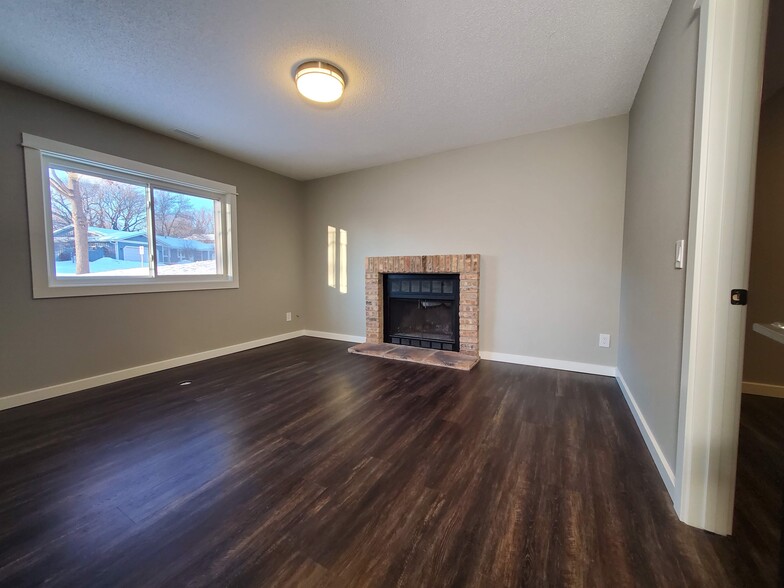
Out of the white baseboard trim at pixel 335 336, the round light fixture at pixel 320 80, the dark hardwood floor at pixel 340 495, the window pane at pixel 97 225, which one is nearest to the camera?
the dark hardwood floor at pixel 340 495

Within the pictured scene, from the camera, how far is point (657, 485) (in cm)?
140

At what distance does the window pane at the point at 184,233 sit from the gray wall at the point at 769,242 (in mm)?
5367

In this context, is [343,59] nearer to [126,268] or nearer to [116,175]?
[116,175]

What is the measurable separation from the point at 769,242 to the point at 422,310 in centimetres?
315

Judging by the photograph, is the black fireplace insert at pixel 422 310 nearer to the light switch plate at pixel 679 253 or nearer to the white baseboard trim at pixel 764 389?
the light switch plate at pixel 679 253

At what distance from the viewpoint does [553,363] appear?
3.09 meters

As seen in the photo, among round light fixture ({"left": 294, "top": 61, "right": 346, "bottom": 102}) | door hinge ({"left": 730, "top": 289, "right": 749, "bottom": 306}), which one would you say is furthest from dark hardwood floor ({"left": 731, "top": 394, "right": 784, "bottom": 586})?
round light fixture ({"left": 294, "top": 61, "right": 346, "bottom": 102})

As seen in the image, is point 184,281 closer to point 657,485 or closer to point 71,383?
point 71,383

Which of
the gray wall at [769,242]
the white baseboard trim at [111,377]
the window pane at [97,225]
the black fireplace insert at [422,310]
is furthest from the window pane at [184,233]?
the gray wall at [769,242]

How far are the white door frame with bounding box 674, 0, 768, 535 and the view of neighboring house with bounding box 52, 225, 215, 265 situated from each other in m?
4.22

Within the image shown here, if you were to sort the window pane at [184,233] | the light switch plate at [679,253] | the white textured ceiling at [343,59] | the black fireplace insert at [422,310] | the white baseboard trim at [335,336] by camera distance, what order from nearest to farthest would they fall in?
the light switch plate at [679,253] < the white textured ceiling at [343,59] < the window pane at [184,233] < the black fireplace insert at [422,310] < the white baseboard trim at [335,336]

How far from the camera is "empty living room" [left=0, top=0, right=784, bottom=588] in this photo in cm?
109

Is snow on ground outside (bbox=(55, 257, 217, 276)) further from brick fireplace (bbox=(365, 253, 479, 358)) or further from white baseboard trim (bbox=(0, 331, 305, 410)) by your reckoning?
brick fireplace (bbox=(365, 253, 479, 358))

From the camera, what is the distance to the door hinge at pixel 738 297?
3.50 feet
